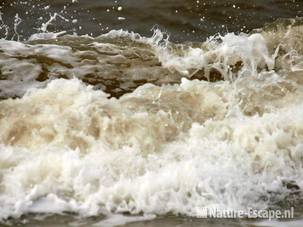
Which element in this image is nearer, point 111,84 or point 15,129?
point 15,129

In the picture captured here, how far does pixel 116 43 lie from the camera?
23.6 ft

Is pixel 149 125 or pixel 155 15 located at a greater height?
pixel 155 15

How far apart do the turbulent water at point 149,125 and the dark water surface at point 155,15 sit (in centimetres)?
41

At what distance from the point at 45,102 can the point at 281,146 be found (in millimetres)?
2092

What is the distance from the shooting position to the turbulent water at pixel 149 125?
432cm

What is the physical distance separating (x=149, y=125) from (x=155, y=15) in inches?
123

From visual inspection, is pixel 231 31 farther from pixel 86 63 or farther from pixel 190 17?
pixel 86 63

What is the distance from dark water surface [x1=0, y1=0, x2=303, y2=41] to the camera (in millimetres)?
7750

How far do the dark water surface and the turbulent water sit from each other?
411mm

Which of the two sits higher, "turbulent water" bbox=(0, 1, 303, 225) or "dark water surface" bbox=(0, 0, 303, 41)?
"dark water surface" bbox=(0, 0, 303, 41)

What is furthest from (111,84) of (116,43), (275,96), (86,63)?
(275,96)

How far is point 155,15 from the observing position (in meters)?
8.05

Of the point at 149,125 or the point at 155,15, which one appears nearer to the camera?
the point at 149,125

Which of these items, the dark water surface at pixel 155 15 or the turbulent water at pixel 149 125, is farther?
the dark water surface at pixel 155 15
